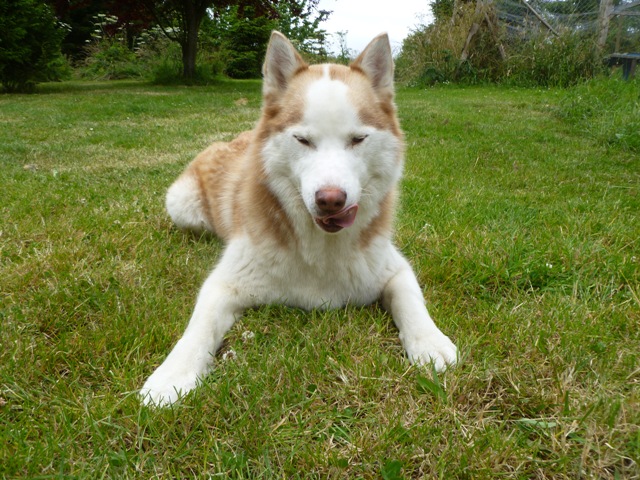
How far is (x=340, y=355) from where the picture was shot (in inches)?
66.1

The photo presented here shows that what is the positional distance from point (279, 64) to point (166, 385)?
1.59m

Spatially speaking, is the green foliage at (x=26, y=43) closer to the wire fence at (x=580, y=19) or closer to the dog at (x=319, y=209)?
the dog at (x=319, y=209)

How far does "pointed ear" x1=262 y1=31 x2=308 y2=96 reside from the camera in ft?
7.13

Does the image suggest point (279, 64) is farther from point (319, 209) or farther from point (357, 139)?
point (319, 209)

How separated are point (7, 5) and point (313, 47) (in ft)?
49.2

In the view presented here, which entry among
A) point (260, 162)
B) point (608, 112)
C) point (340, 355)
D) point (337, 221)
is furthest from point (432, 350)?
point (608, 112)

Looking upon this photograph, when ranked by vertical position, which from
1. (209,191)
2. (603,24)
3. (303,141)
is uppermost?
→ (603,24)

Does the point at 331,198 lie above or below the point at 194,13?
below

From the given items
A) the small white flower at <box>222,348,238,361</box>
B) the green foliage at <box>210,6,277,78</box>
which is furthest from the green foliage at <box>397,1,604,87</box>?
the small white flower at <box>222,348,238,361</box>

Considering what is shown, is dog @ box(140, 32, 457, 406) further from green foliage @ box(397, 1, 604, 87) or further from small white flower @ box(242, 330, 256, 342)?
green foliage @ box(397, 1, 604, 87)

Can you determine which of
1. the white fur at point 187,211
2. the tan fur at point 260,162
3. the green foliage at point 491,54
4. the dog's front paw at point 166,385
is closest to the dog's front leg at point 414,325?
the tan fur at point 260,162

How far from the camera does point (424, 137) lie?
651 centimetres

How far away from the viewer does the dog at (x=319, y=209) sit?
179 centimetres

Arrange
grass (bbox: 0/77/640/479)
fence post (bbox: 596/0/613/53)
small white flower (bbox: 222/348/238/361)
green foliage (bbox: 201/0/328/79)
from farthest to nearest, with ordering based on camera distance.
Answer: green foliage (bbox: 201/0/328/79) < fence post (bbox: 596/0/613/53) < small white flower (bbox: 222/348/238/361) < grass (bbox: 0/77/640/479)
